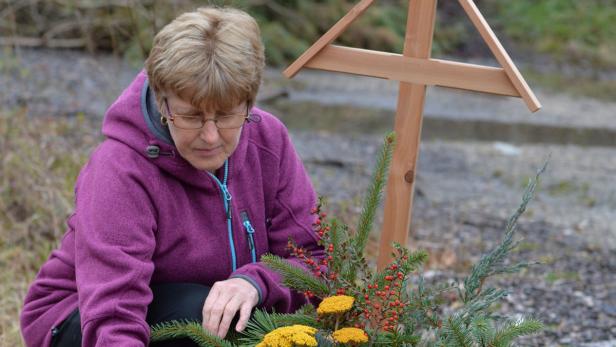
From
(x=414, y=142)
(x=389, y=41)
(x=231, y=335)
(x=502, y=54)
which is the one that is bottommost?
(x=389, y=41)

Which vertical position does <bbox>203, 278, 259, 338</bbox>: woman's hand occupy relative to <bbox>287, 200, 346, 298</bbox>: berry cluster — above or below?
below

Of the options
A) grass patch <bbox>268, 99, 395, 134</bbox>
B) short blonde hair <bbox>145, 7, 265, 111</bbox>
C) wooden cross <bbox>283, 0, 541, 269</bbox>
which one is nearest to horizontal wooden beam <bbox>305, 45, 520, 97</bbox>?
wooden cross <bbox>283, 0, 541, 269</bbox>

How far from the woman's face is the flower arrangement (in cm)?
31

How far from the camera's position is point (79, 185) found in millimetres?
2439

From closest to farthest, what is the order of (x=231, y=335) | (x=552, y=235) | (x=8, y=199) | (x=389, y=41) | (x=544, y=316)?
(x=231, y=335) < (x=544, y=316) < (x=8, y=199) < (x=552, y=235) < (x=389, y=41)

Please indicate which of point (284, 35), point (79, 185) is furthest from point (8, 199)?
point (284, 35)

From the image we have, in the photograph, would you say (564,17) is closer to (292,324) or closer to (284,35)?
(284,35)

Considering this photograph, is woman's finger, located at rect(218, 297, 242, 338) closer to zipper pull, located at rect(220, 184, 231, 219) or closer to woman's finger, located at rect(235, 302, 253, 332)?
woman's finger, located at rect(235, 302, 253, 332)

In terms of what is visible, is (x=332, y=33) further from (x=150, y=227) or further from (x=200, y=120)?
(x=150, y=227)

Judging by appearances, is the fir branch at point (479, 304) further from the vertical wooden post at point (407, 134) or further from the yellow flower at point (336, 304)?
the vertical wooden post at point (407, 134)

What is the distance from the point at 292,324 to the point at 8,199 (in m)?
2.65

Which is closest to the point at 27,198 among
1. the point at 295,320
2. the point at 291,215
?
the point at 291,215

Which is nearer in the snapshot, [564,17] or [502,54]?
[502,54]

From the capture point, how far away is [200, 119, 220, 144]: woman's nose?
2.24m
